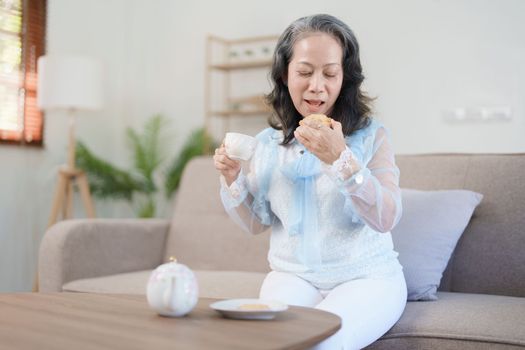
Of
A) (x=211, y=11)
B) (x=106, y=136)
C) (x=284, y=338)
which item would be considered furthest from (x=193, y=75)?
(x=284, y=338)

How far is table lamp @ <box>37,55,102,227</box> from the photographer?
370 cm

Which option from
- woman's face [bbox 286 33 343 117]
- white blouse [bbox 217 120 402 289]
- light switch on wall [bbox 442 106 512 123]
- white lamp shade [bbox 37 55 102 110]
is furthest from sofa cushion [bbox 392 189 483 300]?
white lamp shade [bbox 37 55 102 110]

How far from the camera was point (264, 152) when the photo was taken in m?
1.74

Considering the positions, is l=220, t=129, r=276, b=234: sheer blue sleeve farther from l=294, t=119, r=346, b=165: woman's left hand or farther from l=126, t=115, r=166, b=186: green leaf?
l=126, t=115, r=166, b=186: green leaf

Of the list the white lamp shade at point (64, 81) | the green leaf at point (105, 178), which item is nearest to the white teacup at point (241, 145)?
the white lamp shade at point (64, 81)

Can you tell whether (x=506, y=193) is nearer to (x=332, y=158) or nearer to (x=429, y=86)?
(x=332, y=158)

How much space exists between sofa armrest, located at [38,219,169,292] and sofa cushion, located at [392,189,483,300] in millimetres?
1120

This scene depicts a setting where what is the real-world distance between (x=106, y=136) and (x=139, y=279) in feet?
8.80

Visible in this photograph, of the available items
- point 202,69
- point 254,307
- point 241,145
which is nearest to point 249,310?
point 254,307

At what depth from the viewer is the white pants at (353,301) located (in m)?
1.32

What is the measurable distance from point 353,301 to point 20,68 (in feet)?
10.5

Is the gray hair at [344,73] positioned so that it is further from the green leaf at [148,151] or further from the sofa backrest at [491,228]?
the green leaf at [148,151]

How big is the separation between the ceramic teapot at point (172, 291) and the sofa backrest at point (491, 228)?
45.1 inches

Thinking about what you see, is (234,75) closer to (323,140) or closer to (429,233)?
Answer: (429,233)
